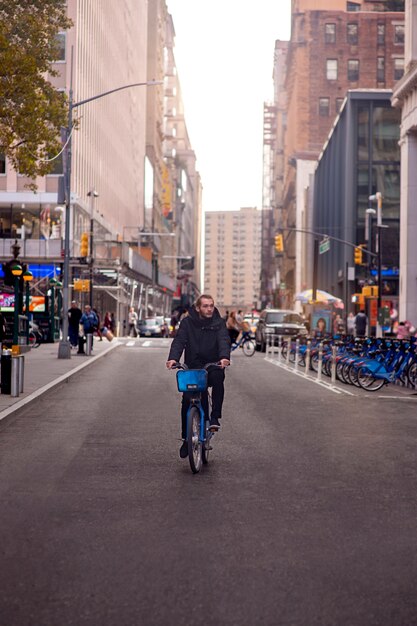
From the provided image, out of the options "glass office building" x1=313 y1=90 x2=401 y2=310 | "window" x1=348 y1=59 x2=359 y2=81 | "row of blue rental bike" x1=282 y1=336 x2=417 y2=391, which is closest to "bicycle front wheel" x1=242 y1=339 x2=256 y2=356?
"row of blue rental bike" x1=282 y1=336 x2=417 y2=391

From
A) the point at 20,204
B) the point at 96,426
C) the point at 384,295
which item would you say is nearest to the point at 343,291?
the point at 384,295

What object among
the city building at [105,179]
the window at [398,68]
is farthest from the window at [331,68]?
the city building at [105,179]

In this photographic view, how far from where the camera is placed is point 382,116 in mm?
75125

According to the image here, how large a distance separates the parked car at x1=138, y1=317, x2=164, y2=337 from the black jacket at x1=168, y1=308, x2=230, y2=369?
203 ft

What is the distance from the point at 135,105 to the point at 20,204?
4172cm

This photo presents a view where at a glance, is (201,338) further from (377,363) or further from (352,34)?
(352,34)

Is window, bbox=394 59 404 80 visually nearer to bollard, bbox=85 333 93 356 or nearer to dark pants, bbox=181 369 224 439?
bollard, bbox=85 333 93 356

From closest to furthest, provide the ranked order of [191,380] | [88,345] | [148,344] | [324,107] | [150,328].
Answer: [191,380]
[88,345]
[148,344]
[150,328]
[324,107]

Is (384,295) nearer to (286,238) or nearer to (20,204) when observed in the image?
(20,204)

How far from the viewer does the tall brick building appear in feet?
355

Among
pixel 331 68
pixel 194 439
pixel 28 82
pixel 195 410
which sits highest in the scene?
pixel 331 68

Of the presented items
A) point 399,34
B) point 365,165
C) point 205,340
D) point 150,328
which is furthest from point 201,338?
point 399,34

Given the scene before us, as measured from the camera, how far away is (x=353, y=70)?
10938cm

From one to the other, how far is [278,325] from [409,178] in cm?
853
